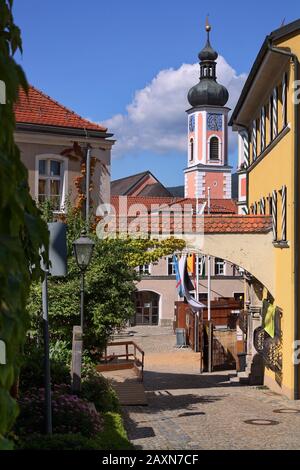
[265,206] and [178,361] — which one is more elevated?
[265,206]

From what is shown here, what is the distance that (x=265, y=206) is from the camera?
2500 cm

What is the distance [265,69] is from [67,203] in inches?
281

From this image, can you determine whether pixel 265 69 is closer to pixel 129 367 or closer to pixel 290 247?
pixel 290 247

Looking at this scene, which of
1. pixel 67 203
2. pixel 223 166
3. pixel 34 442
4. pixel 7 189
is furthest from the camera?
pixel 223 166

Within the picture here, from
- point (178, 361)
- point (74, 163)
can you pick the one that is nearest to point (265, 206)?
point (74, 163)

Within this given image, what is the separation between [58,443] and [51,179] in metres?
13.7

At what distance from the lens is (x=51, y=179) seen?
70.8 ft

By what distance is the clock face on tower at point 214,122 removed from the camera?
8700cm

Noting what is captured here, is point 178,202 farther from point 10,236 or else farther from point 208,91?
point 10,236

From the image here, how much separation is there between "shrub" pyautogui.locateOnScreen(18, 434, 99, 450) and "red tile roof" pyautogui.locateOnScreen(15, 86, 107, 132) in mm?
13985

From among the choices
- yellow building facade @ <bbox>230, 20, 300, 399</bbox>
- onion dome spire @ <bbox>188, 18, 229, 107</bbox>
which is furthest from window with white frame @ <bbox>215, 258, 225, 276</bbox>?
yellow building facade @ <bbox>230, 20, 300, 399</bbox>

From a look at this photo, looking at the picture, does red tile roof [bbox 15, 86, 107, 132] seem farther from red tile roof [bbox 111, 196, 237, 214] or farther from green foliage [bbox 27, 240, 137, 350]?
red tile roof [bbox 111, 196, 237, 214]

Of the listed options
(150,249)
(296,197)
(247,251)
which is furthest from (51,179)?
(296,197)

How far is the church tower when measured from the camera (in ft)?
285
